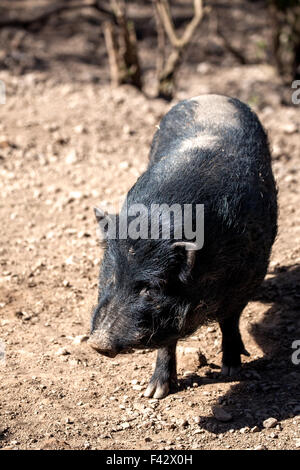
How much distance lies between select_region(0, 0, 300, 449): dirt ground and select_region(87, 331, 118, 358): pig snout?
0.58 metres

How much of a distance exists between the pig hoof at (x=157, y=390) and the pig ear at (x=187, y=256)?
96 cm

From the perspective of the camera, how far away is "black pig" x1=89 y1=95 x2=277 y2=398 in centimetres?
392

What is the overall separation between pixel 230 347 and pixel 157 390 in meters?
0.60

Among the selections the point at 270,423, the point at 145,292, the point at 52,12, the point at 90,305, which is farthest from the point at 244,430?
the point at 52,12

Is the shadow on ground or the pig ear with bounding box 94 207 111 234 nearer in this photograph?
the pig ear with bounding box 94 207 111 234

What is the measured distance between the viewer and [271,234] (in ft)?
15.4

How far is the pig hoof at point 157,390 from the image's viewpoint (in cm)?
462

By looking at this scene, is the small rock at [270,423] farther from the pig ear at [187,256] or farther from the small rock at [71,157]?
the small rock at [71,157]

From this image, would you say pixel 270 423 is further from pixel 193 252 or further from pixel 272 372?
pixel 193 252

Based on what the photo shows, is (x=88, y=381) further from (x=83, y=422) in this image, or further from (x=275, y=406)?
(x=275, y=406)

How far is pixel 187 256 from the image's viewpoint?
12.9 ft

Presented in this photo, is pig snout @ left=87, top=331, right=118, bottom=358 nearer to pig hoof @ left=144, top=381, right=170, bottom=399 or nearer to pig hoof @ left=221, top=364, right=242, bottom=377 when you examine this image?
pig hoof @ left=144, top=381, right=170, bottom=399

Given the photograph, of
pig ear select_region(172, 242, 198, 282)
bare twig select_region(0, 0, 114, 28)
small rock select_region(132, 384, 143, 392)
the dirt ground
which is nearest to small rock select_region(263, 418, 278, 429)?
the dirt ground

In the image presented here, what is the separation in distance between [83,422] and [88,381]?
48cm
